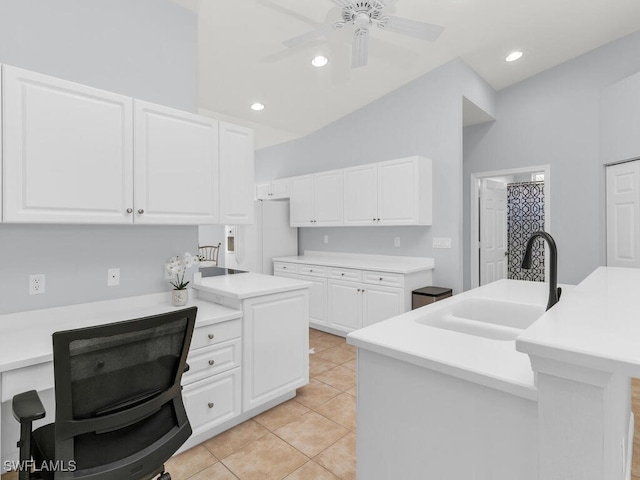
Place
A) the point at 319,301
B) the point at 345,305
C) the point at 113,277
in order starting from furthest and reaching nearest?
the point at 319,301, the point at 345,305, the point at 113,277

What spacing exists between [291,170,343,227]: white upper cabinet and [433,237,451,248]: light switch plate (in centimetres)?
126

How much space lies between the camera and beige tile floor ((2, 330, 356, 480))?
1.90 metres

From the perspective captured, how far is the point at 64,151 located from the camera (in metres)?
1.81

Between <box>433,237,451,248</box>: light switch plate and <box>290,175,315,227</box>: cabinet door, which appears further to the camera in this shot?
<box>290,175,315,227</box>: cabinet door

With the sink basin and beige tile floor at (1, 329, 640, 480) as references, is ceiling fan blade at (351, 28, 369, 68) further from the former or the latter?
beige tile floor at (1, 329, 640, 480)

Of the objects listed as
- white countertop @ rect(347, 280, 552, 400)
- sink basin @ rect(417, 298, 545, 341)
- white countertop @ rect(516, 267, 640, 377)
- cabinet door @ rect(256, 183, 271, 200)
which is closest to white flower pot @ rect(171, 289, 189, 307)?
white countertop @ rect(347, 280, 552, 400)

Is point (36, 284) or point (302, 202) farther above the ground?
point (302, 202)

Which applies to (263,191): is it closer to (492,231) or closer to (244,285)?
(244,285)

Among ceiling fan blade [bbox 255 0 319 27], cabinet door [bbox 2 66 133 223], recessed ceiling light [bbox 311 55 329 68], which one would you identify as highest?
ceiling fan blade [bbox 255 0 319 27]

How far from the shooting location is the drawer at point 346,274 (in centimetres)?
409

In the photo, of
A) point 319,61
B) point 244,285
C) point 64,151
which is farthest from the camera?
point 319,61

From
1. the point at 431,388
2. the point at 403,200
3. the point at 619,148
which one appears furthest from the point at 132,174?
the point at 619,148

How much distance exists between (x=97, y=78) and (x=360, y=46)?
1893mm

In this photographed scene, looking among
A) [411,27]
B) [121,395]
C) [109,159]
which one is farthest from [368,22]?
[121,395]
